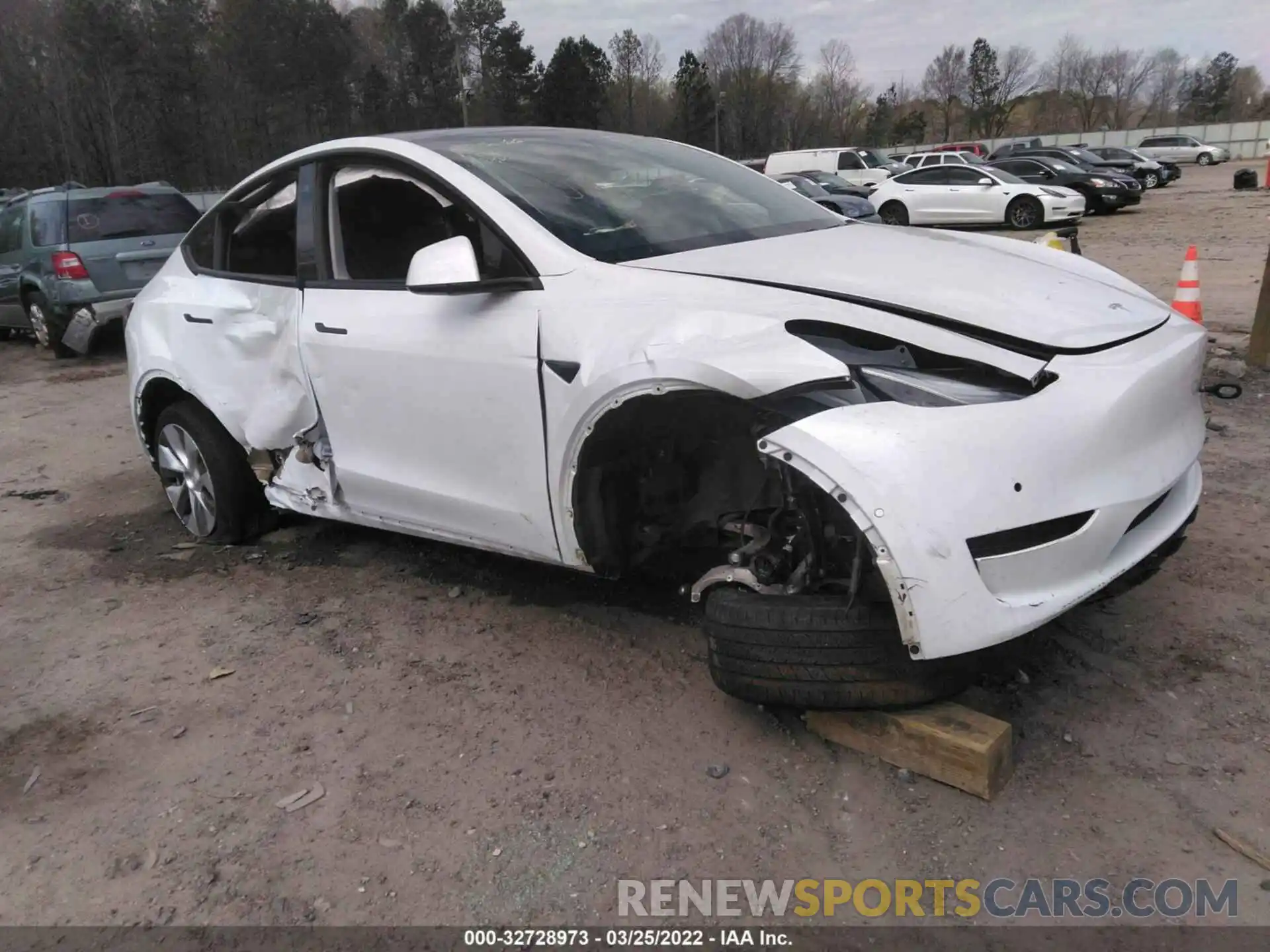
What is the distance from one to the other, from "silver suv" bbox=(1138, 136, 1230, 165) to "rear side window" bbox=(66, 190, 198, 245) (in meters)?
49.3

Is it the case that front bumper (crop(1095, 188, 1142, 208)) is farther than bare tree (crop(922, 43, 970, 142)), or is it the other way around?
bare tree (crop(922, 43, 970, 142))

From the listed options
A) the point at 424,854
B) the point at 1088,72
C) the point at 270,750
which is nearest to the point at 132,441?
the point at 270,750

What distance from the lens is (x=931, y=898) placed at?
2.08m

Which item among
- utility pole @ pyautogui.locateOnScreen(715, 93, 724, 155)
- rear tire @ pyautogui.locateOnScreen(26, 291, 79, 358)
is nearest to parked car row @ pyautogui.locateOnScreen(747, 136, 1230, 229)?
rear tire @ pyautogui.locateOnScreen(26, 291, 79, 358)

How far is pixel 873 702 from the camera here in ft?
7.85

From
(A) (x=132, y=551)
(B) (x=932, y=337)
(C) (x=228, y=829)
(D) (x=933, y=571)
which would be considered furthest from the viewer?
(A) (x=132, y=551)

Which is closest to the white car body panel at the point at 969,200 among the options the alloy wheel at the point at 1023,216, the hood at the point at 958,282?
the alloy wheel at the point at 1023,216

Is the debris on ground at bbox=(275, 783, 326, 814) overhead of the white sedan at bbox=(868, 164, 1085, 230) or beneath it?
beneath

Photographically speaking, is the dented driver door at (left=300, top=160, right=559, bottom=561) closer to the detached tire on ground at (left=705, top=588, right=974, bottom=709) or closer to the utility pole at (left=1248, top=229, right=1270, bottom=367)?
the detached tire on ground at (left=705, top=588, right=974, bottom=709)

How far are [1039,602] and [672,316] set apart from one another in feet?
3.72

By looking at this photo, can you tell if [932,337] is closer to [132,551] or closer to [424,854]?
[424,854]

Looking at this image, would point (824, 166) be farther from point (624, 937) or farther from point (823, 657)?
point (624, 937)

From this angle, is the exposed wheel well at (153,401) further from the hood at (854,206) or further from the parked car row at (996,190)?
the hood at (854,206)

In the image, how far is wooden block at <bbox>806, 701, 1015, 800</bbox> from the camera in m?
2.31
